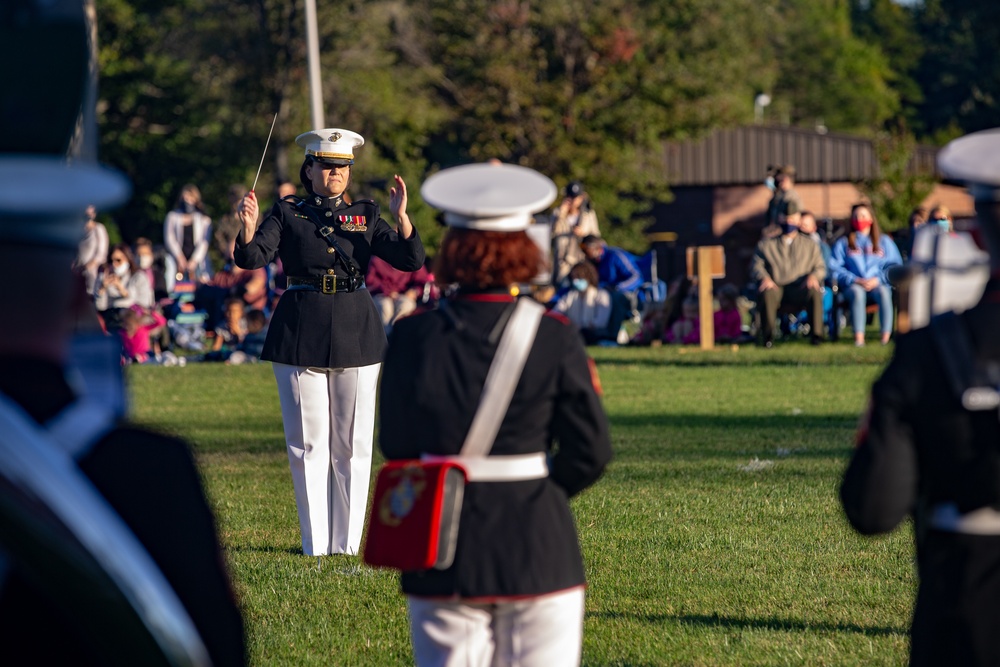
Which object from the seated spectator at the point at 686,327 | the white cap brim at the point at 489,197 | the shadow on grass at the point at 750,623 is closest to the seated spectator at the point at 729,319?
the seated spectator at the point at 686,327

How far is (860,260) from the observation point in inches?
897

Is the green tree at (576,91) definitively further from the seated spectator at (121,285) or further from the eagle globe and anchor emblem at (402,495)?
the eagle globe and anchor emblem at (402,495)

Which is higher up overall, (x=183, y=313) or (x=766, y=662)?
(x=766, y=662)

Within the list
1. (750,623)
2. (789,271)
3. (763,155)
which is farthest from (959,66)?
(750,623)

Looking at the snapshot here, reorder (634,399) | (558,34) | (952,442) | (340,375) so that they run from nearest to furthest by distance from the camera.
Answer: (952,442), (340,375), (634,399), (558,34)

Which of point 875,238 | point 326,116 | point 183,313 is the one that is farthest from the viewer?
point 326,116

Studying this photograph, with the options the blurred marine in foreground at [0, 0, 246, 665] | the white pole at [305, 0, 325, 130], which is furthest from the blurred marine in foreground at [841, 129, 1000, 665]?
the white pole at [305, 0, 325, 130]

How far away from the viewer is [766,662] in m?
6.55

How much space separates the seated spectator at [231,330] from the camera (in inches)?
941

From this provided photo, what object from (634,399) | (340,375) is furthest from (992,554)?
(634,399)

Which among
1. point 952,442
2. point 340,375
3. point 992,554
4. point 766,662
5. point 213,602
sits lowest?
point 766,662

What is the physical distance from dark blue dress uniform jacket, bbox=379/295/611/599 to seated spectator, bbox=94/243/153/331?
20.3 meters

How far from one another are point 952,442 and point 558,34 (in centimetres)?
4380

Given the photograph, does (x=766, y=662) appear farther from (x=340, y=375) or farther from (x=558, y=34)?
(x=558, y=34)
